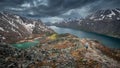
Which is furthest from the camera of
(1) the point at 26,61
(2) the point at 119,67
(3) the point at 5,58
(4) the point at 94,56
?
(4) the point at 94,56

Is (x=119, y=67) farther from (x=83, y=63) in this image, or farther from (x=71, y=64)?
(x=71, y=64)

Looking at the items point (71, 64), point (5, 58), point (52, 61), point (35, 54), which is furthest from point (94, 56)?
point (5, 58)

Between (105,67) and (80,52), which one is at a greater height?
(80,52)

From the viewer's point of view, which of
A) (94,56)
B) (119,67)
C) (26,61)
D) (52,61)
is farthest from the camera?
(94,56)

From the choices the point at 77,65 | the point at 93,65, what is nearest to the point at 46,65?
the point at 77,65

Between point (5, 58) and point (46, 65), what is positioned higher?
point (5, 58)

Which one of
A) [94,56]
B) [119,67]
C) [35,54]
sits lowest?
[119,67]

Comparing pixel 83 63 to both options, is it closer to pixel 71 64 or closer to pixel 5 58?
pixel 71 64

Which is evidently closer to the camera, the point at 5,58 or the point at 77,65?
the point at 5,58

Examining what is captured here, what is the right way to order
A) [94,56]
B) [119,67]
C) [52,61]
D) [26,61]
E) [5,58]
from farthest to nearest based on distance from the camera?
[94,56], [119,67], [52,61], [26,61], [5,58]
